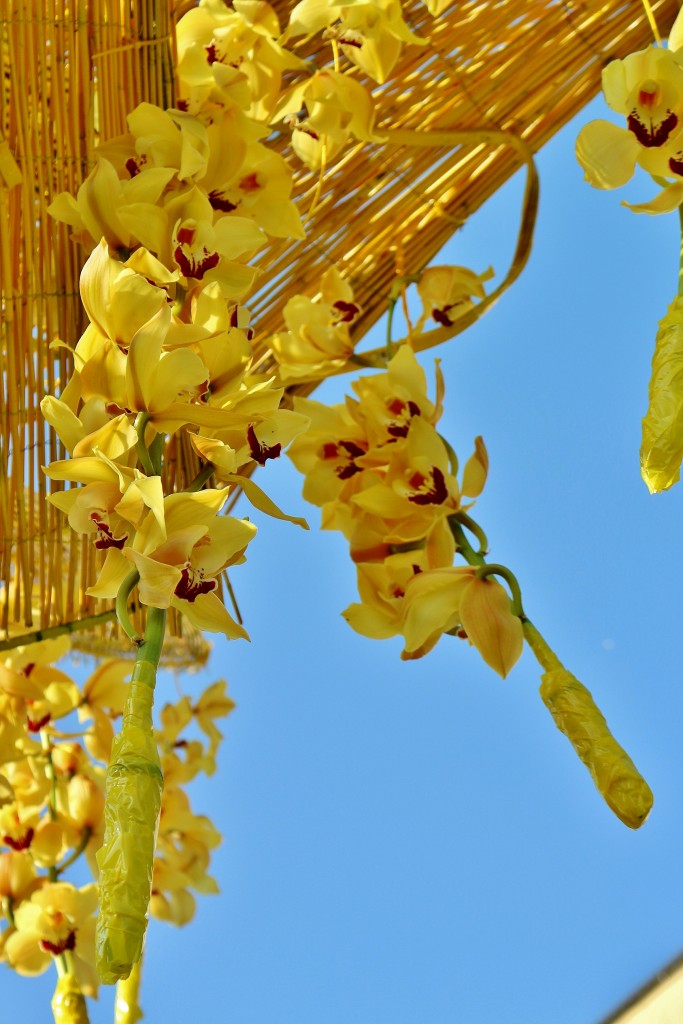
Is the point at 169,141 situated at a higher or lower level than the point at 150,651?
higher

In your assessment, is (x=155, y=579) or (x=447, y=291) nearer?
(x=155, y=579)

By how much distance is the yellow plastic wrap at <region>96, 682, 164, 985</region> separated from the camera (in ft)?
0.78

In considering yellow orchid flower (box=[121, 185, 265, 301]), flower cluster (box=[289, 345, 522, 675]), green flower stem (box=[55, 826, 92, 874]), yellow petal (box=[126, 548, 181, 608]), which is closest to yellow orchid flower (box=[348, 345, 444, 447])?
flower cluster (box=[289, 345, 522, 675])

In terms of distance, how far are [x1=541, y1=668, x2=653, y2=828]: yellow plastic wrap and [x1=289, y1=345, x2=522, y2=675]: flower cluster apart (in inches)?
1.5

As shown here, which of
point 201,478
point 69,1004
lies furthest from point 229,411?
point 69,1004

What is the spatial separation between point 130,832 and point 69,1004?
34 cm

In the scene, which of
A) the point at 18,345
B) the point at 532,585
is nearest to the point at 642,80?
the point at 18,345

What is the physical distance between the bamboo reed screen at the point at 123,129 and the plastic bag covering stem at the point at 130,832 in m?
0.11

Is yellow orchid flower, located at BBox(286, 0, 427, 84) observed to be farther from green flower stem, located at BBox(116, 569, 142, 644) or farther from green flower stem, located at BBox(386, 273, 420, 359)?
green flower stem, located at BBox(116, 569, 142, 644)

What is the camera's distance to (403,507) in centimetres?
45

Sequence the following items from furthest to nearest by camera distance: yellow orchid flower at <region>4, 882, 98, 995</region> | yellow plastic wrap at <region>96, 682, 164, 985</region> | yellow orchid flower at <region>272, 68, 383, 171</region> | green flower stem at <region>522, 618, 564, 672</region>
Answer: yellow orchid flower at <region>4, 882, 98, 995</region> → yellow orchid flower at <region>272, 68, 383, 171</region> → green flower stem at <region>522, 618, 564, 672</region> → yellow plastic wrap at <region>96, 682, 164, 985</region>

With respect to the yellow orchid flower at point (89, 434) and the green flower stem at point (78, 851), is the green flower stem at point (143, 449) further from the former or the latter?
the green flower stem at point (78, 851)

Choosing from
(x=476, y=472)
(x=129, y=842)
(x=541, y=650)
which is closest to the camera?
(x=129, y=842)

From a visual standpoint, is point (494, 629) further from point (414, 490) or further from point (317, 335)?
point (317, 335)
